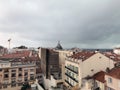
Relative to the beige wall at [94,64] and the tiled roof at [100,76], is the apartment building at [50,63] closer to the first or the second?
the beige wall at [94,64]

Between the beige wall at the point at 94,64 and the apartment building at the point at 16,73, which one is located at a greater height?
the beige wall at the point at 94,64

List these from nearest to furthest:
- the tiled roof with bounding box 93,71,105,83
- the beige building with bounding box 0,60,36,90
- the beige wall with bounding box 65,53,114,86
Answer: the tiled roof with bounding box 93,71,105,83 → the beige wall with bounding box 65,53,114,86 → the beige building with bounding box 0,60,36,90

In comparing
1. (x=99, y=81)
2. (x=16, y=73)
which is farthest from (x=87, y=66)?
(x=16, y=73)

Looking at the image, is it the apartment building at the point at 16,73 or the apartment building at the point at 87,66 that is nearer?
the apartment building at the point at 87,66

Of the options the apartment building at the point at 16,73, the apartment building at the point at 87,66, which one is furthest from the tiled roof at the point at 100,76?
the apartment building at the point at 16,73

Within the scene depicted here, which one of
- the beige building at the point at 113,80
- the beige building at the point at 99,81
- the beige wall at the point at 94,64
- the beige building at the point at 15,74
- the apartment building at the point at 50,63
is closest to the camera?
the beige building at the point at 113,80

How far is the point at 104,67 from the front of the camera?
5294cm

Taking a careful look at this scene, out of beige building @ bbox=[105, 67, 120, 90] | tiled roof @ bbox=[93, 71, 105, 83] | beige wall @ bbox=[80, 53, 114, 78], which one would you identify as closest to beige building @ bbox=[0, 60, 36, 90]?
beige wall @ bbox=[80, 53, 114, 78]

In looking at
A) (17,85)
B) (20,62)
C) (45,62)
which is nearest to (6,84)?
(17,85)

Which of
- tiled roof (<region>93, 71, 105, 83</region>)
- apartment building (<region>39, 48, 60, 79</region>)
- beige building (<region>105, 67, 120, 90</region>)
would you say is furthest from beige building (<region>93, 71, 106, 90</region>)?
apartment building (<region>39, 48, 60, 79</region>)

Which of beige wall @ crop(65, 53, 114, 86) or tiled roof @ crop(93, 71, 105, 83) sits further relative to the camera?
beige wall @ crop(65, 53, 114, 86)

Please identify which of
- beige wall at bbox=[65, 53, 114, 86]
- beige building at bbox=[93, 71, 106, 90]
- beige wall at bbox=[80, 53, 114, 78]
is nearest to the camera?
beige building at bbox=[93, 71, 106, 90]

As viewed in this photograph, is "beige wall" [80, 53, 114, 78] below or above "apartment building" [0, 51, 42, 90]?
above

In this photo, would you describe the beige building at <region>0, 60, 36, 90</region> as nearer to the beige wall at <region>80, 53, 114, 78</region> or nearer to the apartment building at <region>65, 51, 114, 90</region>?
Result: the apartment building at <region>65, 51, 114, 90</region>
